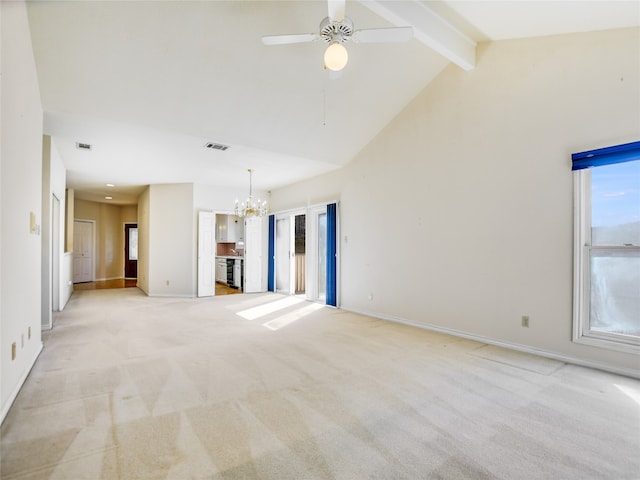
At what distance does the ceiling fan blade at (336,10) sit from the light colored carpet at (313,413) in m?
2.98

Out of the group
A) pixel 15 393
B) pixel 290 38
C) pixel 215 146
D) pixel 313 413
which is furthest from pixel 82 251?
pixel 313 413

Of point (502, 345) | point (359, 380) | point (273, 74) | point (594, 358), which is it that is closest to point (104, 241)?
point (273, 74)

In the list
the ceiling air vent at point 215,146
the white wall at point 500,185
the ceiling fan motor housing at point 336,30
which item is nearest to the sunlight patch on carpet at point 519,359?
the white wall at point 500,185

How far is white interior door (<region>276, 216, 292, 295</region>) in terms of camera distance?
8.30 m

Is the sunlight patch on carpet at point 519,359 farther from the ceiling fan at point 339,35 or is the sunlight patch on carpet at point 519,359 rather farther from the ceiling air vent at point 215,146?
the ceiling air vent at point 215,146

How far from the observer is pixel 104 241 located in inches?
436

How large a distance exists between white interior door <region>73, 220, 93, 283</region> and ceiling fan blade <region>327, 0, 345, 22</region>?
37.2ft

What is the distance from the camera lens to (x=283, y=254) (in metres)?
8.56

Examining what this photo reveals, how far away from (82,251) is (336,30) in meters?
11.5

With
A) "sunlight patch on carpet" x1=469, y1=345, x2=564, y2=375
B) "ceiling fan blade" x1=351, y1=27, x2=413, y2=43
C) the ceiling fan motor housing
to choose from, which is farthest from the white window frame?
the ceiling fan motor housing

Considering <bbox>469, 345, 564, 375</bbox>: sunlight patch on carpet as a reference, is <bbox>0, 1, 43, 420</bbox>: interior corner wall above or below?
above

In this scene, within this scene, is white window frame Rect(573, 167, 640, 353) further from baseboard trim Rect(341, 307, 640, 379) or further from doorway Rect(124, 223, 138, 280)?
doorway Rect(124, 223, 138, 280)

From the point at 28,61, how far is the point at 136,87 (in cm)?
94

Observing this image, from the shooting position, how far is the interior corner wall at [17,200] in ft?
7.47
